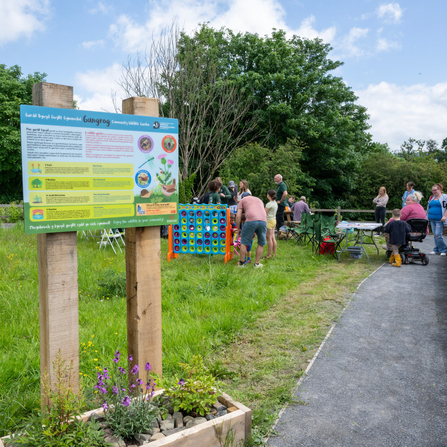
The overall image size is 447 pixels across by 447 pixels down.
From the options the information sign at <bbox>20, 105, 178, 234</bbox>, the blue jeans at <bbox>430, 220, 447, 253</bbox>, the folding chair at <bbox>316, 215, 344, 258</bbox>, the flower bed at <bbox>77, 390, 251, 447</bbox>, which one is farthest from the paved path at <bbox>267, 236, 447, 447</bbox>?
the blue jeans at <bbox>430, 220, 447, 253</bbox>

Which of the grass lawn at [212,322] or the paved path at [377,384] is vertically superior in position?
the grass lawn at [212,322]

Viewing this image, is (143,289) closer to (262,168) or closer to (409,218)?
(409,218)

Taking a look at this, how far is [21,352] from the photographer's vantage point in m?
3.44

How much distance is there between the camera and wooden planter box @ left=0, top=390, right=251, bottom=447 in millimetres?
2021

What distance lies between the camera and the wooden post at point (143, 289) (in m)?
2.53

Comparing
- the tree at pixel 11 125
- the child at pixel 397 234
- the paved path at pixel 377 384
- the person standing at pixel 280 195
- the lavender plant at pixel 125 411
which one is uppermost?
Answer: the tree at pixel 11 125

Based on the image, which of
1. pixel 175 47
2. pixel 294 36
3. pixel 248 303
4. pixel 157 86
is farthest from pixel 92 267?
pixel 294 36

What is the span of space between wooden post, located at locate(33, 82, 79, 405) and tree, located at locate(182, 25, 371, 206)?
20.8 meters

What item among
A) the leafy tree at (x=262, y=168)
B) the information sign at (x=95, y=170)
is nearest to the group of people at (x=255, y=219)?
the information sign at (x=95, y=170)

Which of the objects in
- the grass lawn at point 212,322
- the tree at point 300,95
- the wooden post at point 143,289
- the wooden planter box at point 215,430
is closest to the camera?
the wooden planter box at point 215,430

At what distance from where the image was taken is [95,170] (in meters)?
2.24

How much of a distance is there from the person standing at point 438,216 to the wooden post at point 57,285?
931 centimetres

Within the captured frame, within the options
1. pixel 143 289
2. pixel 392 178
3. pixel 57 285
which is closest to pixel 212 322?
pixel 143 289

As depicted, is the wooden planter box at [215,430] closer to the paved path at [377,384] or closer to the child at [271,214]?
the paved path at [377,384]
